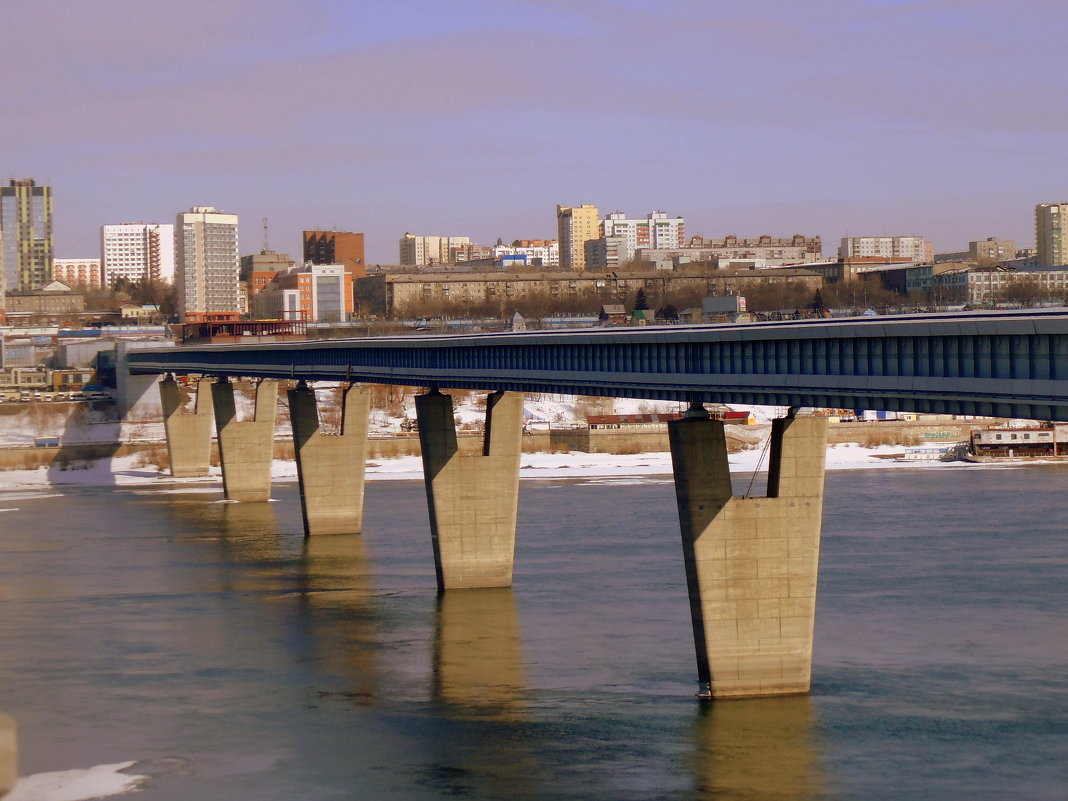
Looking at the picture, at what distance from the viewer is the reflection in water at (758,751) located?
80.0 feet

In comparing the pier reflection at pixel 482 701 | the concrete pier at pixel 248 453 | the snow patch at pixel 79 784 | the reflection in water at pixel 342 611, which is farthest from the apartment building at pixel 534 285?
the snow patch at pixel 79 784

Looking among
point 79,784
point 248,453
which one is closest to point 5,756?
point 79,784

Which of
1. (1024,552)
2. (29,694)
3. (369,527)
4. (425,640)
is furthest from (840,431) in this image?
(29,694)

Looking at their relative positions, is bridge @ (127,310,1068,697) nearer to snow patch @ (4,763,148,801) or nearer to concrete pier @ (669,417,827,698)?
concrete pier @ (669,417,827,698)

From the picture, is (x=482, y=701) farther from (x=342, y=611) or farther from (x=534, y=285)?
(x=534, y=285)

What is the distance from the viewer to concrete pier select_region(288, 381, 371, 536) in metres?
61.2

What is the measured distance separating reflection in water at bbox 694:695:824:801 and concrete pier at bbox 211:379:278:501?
5082 centimetres

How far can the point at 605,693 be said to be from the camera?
100ft

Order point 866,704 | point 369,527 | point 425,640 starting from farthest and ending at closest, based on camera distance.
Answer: point 369,527, point 425,640, point 866,704

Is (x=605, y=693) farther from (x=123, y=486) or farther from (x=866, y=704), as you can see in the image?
(x=123, y=486)

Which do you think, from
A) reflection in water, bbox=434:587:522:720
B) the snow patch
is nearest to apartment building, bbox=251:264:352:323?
reflection in water, bbox=434:587:522:720

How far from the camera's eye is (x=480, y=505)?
45.9 meters

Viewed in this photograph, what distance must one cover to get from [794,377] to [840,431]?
6876cm

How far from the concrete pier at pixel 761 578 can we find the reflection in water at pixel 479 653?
14.2ft
